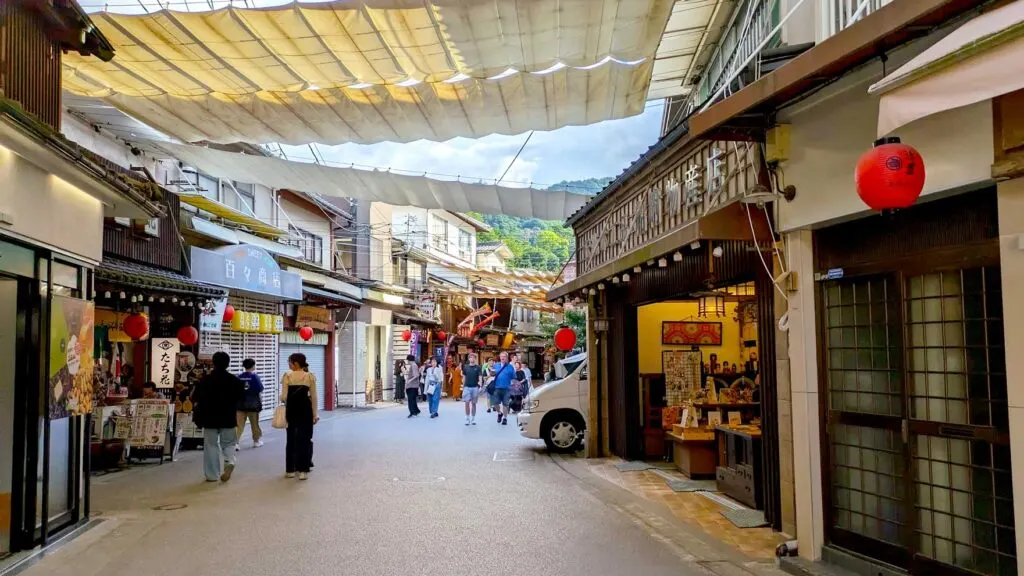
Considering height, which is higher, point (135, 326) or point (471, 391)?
point (135, 326)

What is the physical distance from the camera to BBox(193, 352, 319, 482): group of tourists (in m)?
11.7

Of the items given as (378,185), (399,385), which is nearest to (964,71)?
(378,185)

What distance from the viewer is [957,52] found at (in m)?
4.31

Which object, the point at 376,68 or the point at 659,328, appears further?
the point at 659,328

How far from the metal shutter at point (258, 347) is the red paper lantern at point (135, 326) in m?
5.69

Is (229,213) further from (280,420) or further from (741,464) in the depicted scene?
(741,464)

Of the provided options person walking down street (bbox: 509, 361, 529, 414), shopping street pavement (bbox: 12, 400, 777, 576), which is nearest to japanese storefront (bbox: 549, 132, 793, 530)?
shopping street pavement (bbox: 12, 400, 777, 576)

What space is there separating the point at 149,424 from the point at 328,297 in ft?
38.3

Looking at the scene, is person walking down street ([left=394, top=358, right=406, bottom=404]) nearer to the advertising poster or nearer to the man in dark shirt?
the man in dark shirt

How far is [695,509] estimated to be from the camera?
31.7 ft

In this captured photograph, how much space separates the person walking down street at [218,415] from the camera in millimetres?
11664

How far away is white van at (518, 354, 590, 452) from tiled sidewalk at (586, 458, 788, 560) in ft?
5.49

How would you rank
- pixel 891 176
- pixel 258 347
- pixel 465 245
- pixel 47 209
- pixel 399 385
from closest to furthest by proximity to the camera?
1. pixel 891 176
2. pixel 47 209
3. pixel 258 347
4. pixel 399 385
5. pixel 465 245

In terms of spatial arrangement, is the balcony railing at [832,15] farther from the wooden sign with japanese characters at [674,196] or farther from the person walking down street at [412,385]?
the person walking down street at [412,385]
